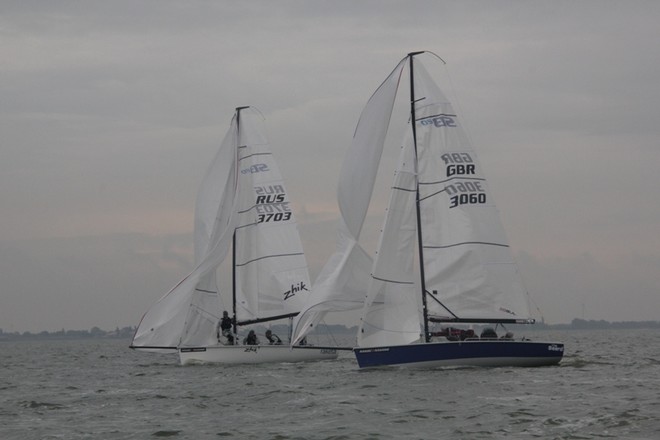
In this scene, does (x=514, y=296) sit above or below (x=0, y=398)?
above

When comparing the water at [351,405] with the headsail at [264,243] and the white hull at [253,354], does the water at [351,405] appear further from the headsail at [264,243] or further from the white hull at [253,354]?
the headsail at [264,243]

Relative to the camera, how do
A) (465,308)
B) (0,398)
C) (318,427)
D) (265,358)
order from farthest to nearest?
(265,358) → (465,308) → (0,398) → (318,427)

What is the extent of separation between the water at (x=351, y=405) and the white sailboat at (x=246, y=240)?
623 cm

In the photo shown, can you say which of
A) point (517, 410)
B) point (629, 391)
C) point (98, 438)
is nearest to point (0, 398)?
point (98, 438)

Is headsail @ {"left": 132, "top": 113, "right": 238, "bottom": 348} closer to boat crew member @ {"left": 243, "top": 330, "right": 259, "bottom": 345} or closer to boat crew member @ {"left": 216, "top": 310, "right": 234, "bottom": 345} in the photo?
boat crew member @ {"left": 216, "top": 310, "right": 234, "bottom": 345}

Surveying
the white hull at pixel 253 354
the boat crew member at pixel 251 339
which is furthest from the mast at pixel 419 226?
the boat crew member at pixel 251 339

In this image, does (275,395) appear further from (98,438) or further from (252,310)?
(252,310)

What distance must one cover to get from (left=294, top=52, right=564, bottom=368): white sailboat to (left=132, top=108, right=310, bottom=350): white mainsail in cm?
1007

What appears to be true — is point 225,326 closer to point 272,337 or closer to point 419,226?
point 272,337

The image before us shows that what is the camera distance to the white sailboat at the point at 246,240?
1665 inches

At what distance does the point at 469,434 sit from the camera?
66.8 feet

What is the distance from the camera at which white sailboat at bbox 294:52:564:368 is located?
3291cm

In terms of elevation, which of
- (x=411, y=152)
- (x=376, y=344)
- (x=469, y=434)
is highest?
(x=411, y=152)

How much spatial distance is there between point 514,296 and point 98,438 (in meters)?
16.3
